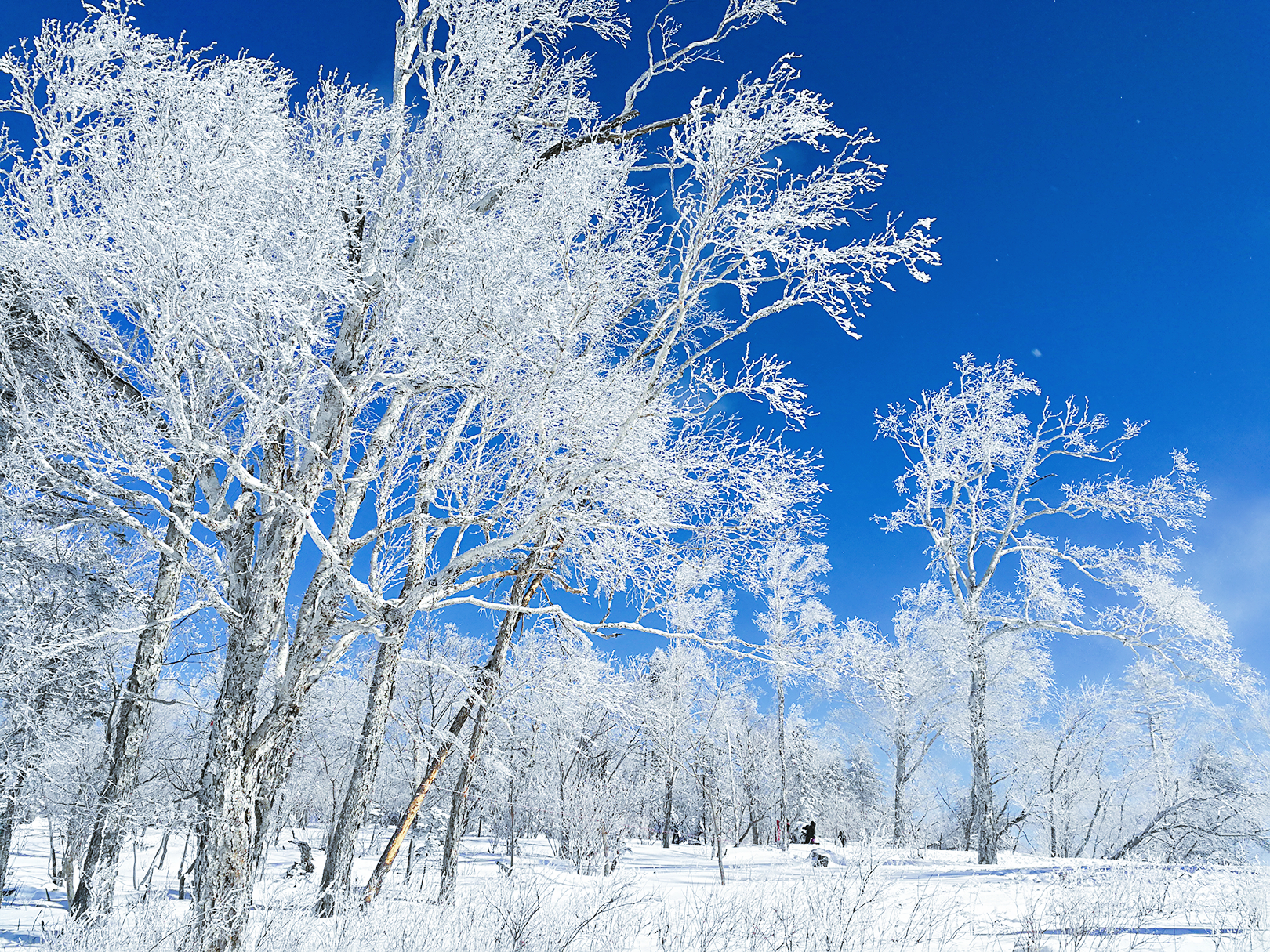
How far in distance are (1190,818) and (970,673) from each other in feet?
53.6

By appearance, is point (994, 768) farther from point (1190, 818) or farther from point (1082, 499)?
point (1082, 499)

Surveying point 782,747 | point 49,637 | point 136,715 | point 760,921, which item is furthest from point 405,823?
point 782,747

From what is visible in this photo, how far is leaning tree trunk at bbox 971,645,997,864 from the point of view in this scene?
504 inches

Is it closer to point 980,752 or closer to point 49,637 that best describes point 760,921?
point 49,637

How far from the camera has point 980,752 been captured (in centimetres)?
1320

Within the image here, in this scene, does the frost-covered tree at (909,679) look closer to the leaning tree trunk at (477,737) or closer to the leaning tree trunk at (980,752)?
the leaning tree trunk at (980,752)

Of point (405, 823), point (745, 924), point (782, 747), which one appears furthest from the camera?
point (782, 747)

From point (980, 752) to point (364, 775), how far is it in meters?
11.3

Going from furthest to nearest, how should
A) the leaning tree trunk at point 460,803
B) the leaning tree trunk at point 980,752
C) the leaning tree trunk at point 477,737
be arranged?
the leaning tree trunk at point 980,752
the leaning tree trunk at point 477,737
the leaning tree trunk at point 460,803

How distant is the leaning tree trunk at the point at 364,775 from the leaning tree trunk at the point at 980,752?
1089 cm

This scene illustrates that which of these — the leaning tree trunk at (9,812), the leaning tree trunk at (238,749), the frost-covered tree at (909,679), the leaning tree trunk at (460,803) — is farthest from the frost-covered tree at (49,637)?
the frost-covered tree at (909,679)

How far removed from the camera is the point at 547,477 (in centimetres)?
543

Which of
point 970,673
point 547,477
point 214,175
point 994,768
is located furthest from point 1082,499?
point 214,175

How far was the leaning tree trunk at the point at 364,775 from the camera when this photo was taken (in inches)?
315
